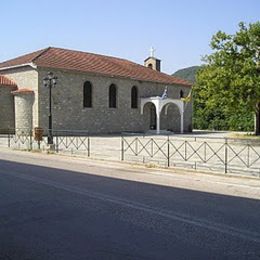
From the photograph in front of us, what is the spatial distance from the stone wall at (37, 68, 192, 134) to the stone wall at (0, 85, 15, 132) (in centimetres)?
361

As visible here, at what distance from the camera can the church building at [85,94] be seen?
112 feet

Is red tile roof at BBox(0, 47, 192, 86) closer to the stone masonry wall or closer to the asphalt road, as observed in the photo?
the stone masonry wall

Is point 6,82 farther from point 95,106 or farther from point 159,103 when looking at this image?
point 159,103

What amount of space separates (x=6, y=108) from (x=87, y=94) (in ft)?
22.8

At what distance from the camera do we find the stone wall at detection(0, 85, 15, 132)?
3525 centimetres

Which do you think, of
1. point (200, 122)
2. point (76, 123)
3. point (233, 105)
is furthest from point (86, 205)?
point (200, 122)

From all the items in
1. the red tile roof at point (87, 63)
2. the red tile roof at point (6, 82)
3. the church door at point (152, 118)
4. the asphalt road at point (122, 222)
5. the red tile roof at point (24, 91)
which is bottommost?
the asphalt road at point (122, 222)

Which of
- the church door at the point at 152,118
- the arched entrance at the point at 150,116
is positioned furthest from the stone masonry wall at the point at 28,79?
the church door at the point at 152,118

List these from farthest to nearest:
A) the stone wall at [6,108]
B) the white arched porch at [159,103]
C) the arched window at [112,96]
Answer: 1. the white arched porch at [159,103]
2. the arched window at [112,96]
3. the stone wall at [6,108]

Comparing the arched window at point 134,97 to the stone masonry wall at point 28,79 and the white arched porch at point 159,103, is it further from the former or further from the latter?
the stone masonry wall at point 28,79

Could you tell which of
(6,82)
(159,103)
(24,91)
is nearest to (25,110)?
(24,91)

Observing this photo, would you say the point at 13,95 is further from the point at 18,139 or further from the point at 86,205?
the point at 86,205

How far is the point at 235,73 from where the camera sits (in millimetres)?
23203

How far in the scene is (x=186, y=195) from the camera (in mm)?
9070
